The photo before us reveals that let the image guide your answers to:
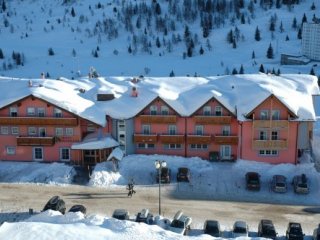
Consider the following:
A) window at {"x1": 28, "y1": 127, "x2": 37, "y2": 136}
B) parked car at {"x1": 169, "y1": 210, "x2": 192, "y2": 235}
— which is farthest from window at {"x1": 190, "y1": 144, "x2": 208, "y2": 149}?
window at {"x1": 28, "y1": 127, "x2": 37, "y2": 136}

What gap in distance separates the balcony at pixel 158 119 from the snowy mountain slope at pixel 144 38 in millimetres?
49078

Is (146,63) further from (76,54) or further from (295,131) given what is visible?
(295,131)

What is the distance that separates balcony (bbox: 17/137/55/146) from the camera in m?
49.4

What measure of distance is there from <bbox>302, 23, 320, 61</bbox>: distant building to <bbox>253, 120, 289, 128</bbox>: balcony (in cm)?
6175

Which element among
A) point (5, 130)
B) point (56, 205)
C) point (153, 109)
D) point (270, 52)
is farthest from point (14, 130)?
point (270, 52)

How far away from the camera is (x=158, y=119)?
4994cm

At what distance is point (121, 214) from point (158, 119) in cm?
1434

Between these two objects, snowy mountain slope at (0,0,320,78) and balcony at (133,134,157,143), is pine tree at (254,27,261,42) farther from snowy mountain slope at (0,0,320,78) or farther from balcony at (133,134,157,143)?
balcony at (133,134,157,143)

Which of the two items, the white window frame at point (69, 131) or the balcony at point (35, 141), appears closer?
the balcony at point (35, 141)

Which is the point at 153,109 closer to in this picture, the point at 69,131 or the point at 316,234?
the point at 69,131

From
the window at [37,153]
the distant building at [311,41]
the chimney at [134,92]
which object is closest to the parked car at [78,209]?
the window at [37,153]

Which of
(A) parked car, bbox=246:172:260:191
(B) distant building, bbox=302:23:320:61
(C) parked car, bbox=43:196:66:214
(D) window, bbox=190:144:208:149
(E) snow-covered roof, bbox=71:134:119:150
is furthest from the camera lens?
(B) distant building, bbox=302:23:320:61

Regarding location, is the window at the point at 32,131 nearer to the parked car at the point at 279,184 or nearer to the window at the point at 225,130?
the window at the point at 225,130

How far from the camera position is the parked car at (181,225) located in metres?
35.5
